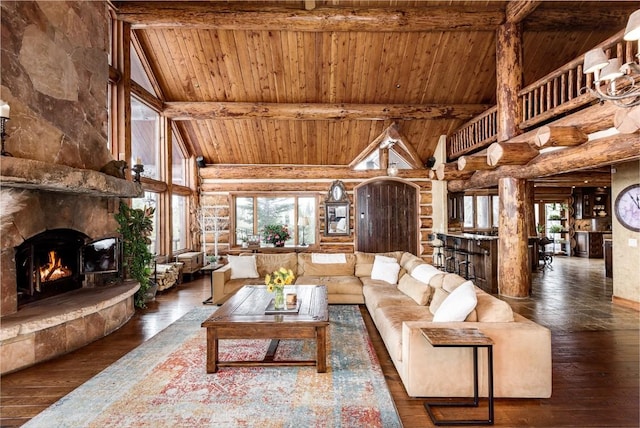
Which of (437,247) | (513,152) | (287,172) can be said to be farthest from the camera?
(287,172)

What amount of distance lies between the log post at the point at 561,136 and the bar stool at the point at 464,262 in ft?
10.6

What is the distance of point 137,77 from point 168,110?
92 centimetres

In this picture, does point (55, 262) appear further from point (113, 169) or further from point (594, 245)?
point (594, 245)

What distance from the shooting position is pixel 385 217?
945cm

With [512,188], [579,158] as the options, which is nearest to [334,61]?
[512,188]

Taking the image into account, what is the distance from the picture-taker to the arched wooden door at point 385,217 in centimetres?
942

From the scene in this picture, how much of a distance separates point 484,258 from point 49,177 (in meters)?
7.03

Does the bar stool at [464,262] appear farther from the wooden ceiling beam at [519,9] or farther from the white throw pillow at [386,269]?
the wooden ceiling beam at [519,9]

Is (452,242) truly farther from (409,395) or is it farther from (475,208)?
(409,395)

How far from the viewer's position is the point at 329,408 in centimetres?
258

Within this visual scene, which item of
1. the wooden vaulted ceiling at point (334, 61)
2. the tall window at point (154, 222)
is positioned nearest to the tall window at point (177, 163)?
the wooden vaulted ceiling at point (334, 61)

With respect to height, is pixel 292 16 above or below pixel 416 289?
above

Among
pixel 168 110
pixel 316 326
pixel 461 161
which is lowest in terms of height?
pixel 316 326

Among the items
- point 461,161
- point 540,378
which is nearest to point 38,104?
point 540,378
